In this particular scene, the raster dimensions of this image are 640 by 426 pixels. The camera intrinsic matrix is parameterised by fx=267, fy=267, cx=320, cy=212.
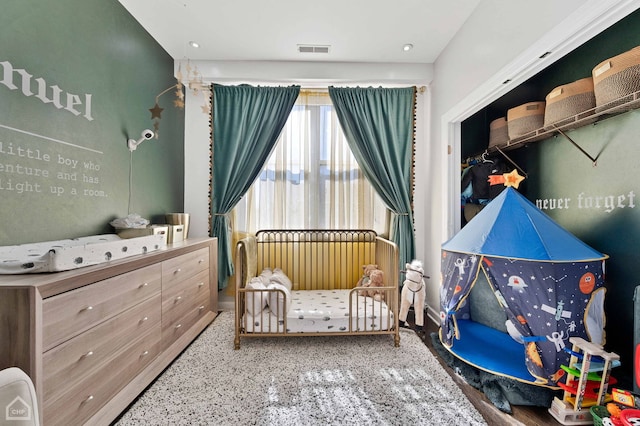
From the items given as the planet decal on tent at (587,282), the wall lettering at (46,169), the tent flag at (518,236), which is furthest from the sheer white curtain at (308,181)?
the planet decal on tent at (587,282)

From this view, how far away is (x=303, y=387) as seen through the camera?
1.79 m

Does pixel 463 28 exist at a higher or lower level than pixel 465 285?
higher

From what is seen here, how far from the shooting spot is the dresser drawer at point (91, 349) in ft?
3.79

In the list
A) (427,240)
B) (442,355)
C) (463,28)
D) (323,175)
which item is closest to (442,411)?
(442,355)

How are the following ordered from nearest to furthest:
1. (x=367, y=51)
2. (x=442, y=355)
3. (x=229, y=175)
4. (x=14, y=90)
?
(x=14, y=90) < (x=442, y=355) < (x=367, y=51) < (x=229, y=175)

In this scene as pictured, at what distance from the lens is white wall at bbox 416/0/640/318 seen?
1397 mm

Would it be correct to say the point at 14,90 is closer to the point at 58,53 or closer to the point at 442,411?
the point at 58,53

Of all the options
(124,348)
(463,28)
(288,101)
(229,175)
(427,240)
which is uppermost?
(463,28)

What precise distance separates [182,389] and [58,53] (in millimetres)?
2279

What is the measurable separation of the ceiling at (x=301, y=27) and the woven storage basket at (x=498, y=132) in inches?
37.1

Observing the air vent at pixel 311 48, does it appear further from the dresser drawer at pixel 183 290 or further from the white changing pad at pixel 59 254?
the dresser drawer at pixel 183 290

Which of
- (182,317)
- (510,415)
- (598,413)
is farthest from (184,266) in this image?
(598,413)

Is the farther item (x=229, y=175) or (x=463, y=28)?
(x=229, y=175)

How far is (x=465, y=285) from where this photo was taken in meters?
1.93
